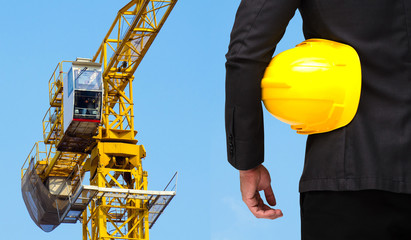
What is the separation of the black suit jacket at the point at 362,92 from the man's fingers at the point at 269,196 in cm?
17

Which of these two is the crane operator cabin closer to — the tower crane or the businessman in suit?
the tower crane

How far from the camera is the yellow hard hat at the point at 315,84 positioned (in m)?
2.39

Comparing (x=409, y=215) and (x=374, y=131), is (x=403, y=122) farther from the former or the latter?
(x=409, y=215)

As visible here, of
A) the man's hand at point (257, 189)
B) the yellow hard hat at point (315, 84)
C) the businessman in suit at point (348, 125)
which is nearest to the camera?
the businessman in suit at point (348, 125)

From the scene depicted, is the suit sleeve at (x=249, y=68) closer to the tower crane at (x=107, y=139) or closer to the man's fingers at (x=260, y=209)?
the man's fingers at (x=260, y=209)

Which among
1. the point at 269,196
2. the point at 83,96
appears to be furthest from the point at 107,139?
the point at 269,196

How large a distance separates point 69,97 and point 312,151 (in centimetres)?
2505

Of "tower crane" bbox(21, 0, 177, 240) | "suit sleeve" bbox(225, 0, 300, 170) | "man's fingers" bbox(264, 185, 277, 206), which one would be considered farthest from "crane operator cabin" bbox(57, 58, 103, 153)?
"suit sleeve" bbox(225, 0, 300, 170)

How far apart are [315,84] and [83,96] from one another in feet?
80.2

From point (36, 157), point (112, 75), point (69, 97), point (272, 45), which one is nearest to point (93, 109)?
point (69, 97)

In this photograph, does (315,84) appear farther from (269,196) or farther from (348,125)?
(269,196)

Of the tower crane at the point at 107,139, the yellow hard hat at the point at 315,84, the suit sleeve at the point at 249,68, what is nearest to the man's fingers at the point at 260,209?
the suit sleeve at the point at 249,68

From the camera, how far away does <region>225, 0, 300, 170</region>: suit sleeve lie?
2436 mm

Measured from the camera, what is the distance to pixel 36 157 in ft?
116
